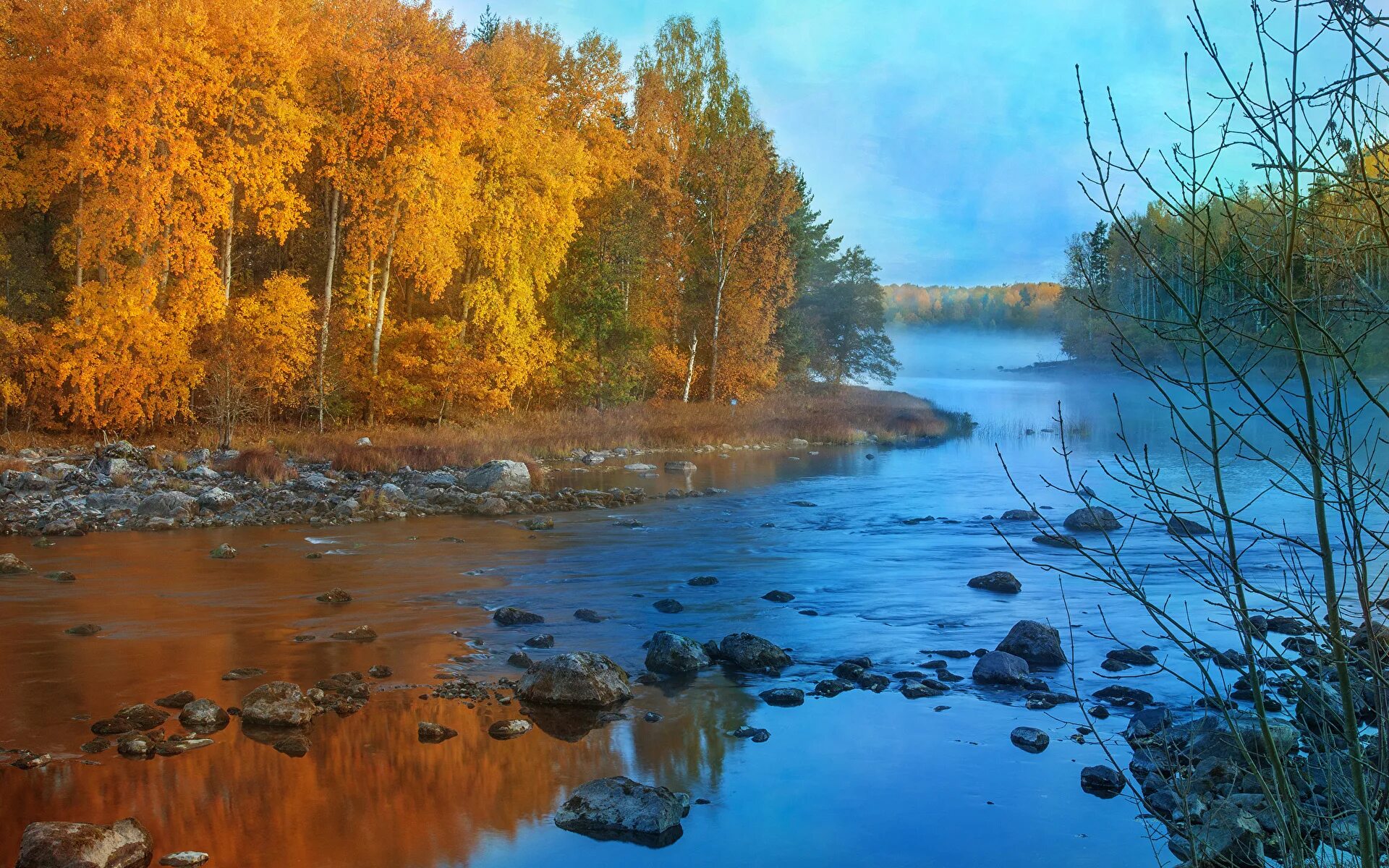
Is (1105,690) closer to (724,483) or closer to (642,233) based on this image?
(724,483)

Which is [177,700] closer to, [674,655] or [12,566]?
Result: [674,655]

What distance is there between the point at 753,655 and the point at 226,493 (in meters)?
12.1

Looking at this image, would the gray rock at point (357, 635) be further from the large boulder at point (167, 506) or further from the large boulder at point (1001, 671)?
the large boulder at point (167, 506)

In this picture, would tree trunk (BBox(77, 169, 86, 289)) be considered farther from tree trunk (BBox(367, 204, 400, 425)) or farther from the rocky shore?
tree trunk (BBox(367, 204, 400, 425))

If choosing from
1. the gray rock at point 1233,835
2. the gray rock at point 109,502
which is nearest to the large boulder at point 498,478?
the gray rock at point 109,502

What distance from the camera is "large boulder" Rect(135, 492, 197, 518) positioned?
58.8ft

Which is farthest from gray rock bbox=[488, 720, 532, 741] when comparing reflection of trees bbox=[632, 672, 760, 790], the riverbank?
the riverbank

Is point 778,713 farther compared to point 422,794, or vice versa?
point 778,713

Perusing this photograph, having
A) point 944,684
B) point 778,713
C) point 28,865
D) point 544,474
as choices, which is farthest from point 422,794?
point 544,474

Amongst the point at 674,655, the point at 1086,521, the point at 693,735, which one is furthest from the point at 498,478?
the point at 693,735

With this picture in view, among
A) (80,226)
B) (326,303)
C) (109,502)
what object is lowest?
(109,502)

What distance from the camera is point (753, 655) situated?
34.9 feet

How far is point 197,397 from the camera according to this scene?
2631cm

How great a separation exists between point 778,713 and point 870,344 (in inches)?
1979
